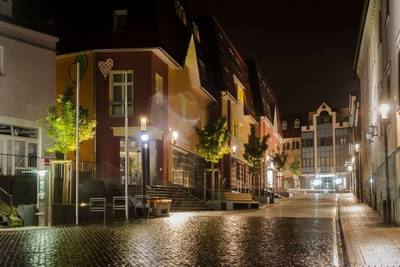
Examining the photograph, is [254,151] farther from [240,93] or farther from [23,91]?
[23,91]

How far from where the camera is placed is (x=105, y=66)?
36562mm

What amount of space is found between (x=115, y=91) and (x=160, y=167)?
5173 millimetres

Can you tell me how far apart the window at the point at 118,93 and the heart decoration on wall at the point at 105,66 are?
31cm

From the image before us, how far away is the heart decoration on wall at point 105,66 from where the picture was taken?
3650cm

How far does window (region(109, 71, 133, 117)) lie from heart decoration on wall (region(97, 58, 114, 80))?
0.31 metres

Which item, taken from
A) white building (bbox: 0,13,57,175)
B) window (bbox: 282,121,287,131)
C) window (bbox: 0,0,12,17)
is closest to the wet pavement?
white building (bbox: 0,13,57,175)

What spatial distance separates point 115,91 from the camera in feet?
121

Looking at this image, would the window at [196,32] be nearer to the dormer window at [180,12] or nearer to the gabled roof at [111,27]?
the dormer window at [180,12]

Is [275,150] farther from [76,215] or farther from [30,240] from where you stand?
[30,240]

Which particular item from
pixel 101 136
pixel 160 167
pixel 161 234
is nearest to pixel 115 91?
pixel 101 136

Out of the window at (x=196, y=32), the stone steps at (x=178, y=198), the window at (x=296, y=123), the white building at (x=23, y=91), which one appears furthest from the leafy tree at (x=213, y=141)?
the window at (x=296, y=123)

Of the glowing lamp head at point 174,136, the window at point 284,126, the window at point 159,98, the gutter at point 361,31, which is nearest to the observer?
the gutter at point 361,31

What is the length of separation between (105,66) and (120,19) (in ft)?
9.86

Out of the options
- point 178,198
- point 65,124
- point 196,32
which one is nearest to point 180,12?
point 196,32
